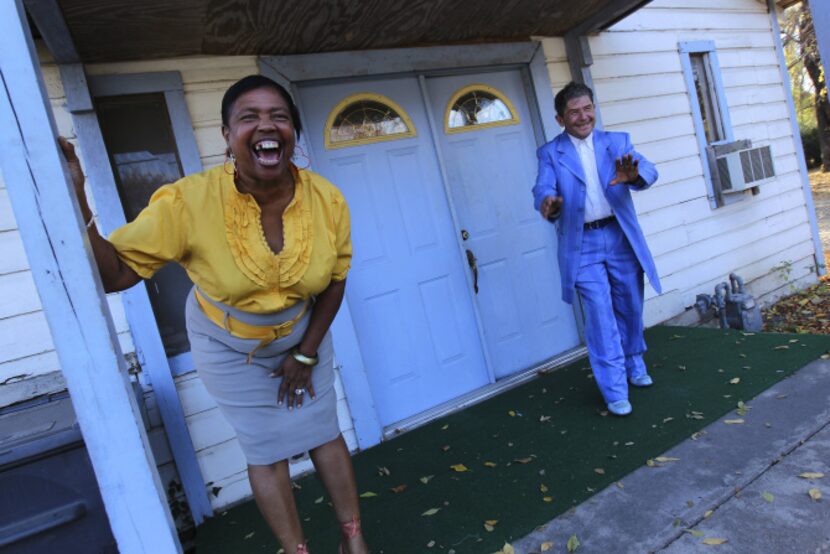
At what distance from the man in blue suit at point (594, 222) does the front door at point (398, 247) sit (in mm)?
955

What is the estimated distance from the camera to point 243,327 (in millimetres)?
1668

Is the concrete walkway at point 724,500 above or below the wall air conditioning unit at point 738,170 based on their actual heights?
below

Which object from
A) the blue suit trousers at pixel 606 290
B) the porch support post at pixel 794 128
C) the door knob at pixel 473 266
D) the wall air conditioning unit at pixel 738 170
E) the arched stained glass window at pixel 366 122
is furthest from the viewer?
the porch support post at pixel 794 128

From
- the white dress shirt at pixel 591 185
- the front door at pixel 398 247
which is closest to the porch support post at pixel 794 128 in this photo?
the white dress shirt at pixel 591 185

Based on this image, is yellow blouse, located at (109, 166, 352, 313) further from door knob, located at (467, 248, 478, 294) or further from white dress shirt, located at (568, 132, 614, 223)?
door knob, located at (467, 248, 478, 294)

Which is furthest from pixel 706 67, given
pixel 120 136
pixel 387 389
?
pixel 120 136

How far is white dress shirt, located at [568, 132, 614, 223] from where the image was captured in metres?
3.02

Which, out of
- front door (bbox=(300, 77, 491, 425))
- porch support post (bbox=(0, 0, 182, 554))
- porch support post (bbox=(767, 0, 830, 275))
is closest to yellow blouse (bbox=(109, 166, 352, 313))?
porch support post (bbox=(0, 0, 182, 554))

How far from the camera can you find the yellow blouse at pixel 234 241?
54.7 inches

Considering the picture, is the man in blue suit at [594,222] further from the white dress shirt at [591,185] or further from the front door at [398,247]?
the front door at [398,247]

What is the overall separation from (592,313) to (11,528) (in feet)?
9.00

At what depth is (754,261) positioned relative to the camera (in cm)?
563

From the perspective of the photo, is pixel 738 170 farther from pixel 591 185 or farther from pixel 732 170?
pixel 591 185

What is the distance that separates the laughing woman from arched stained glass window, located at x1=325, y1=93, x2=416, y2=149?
180 centimetres
